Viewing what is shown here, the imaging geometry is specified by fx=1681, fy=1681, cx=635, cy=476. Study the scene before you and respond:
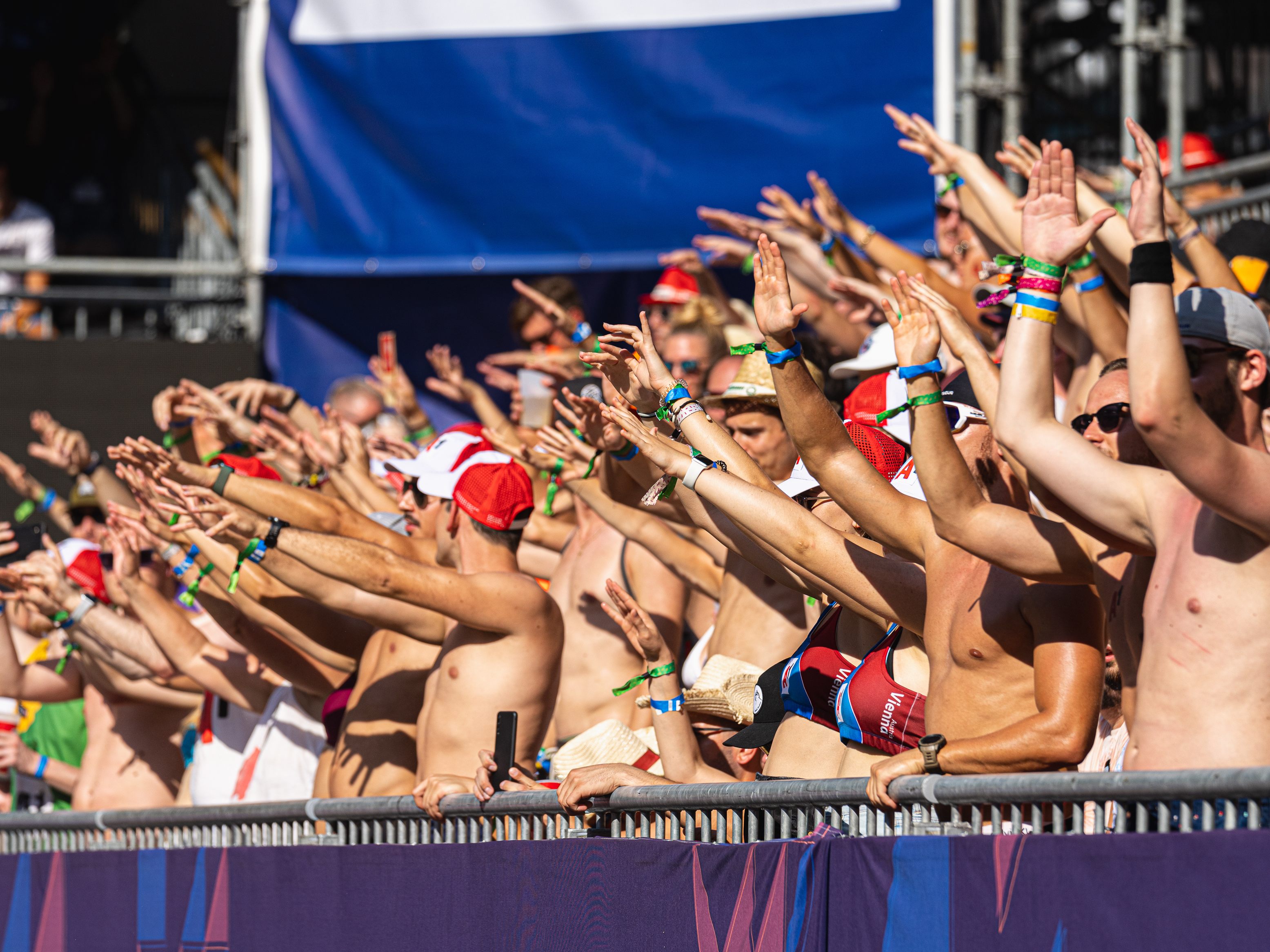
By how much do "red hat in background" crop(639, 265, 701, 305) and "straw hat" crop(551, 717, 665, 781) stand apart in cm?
335

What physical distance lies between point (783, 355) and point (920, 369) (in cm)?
53

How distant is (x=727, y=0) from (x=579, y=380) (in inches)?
142

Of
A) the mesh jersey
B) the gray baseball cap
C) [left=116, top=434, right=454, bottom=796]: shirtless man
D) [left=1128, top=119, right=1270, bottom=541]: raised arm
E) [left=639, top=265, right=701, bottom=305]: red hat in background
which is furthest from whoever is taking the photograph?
[left=639, top=265, right=701, bottom=305]: red hat in background

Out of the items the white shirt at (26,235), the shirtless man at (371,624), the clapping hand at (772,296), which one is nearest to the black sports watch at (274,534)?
the shirtless man at (371,624)

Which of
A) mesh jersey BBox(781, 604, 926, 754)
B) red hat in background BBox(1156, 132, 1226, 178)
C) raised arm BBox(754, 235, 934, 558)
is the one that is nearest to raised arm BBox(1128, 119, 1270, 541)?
raised arm BBox(754, 235, 934, 558)

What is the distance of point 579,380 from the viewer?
22.9 feet

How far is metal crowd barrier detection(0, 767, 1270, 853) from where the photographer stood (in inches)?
113

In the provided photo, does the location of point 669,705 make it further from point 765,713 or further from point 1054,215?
point 1054,215

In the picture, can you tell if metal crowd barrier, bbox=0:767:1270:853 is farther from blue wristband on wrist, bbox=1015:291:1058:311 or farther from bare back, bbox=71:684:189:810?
bare back, bbox=71:684:189:810

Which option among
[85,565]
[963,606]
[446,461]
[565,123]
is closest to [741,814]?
[963,606]

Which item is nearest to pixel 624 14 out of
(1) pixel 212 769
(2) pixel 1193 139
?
(2) pixel 1193 139

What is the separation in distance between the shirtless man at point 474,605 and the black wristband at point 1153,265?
9.11ft

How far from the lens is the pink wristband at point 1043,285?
346 cm

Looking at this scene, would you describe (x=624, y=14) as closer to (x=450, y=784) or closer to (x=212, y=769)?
(x=212, y=769)
